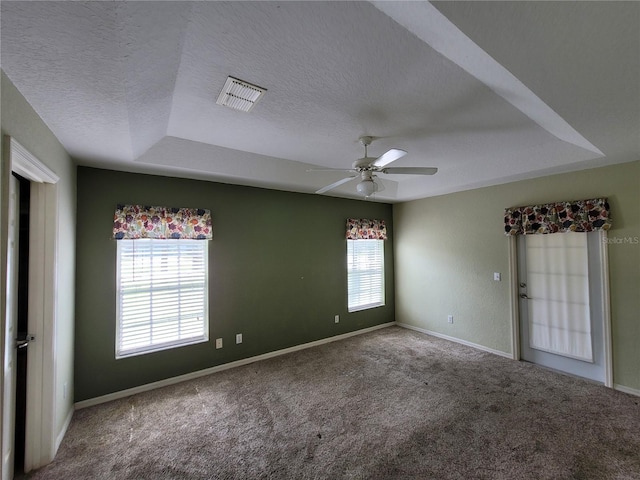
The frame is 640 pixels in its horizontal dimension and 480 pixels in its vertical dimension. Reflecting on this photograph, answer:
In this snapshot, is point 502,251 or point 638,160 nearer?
point 638,160

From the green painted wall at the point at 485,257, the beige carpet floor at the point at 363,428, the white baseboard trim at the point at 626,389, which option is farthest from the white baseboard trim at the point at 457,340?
the white baseboard trim at the point at 626,389

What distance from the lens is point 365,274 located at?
5195mm

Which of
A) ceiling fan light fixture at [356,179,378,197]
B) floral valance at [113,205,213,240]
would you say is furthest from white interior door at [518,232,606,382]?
floral valance at [113,205,213,240]

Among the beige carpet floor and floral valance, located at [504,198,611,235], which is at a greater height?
floral valance, located at [504,198,611,235]

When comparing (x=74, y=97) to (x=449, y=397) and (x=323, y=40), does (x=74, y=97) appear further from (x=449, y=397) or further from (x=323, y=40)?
(x=449, y=397)

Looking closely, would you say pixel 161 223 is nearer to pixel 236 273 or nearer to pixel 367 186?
pixel 236 273

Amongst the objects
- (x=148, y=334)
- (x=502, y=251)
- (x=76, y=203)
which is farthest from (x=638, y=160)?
(x=76, y=203)

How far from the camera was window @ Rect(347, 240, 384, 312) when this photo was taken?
16.3ft

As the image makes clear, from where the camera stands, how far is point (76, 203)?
2.87 meters

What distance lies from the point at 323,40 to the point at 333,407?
297cm

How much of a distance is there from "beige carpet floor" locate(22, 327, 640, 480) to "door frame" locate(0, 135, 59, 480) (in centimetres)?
22

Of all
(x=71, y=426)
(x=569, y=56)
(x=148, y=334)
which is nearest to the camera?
(x=569, y=56)

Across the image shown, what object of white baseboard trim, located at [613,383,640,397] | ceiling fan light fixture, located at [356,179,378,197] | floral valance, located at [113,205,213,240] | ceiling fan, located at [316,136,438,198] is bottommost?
white baseboard trim, located at [613,383,640,397]

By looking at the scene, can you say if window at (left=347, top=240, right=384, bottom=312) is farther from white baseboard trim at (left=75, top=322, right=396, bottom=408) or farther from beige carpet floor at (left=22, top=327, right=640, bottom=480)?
beige carpet floor at (left=22, top=327, right=640, bottom=480)
